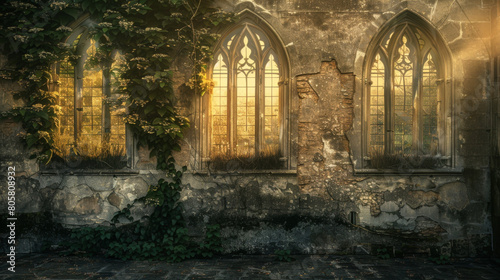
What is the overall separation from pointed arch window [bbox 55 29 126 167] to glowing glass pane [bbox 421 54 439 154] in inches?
200

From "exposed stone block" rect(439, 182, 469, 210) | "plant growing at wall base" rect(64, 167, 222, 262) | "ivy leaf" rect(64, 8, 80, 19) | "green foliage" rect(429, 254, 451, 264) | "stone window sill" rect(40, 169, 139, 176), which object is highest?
"ivy leaf" rect(64, 8, 80, 19)

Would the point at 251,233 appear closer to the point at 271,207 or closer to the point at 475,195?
the point at 271,207

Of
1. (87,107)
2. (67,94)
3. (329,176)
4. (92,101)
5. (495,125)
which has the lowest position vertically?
(329,176)

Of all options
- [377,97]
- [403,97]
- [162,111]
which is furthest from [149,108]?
[403,97]

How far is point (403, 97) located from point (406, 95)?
2.4 inches

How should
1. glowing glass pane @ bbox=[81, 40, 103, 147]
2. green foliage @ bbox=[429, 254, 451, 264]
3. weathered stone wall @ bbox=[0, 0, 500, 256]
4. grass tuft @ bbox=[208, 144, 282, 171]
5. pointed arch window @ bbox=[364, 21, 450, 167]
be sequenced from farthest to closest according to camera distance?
glowing glass pane @ bbox=[81, 40, 103, 147] < pointed arch window @ bbox=[364, 21, 450, 167] < grass tuft @ bbox=[208, 144, 282, 171] < weathered stone wall @ bbox=[0, 0, 500, 256] < green foliage @ bbox=[429, 254, 451, 264]

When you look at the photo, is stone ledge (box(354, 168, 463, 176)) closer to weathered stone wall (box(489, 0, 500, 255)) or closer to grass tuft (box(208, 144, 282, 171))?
weathered stone wall (box(489, 0, 500, 255))

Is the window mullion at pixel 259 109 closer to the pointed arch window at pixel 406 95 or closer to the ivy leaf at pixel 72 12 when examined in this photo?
the pointed arch window at pixel 406 95

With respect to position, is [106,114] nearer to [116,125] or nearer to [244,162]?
[116,125]

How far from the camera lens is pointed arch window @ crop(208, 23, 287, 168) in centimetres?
591

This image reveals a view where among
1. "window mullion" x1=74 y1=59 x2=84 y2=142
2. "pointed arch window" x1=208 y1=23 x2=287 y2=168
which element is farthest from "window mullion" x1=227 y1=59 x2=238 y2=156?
"window mullion" x1=74 y1=59 x2=84 y2=142

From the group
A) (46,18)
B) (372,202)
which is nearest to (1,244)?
(46,18)

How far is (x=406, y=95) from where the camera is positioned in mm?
5938

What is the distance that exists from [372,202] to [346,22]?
116 inches
